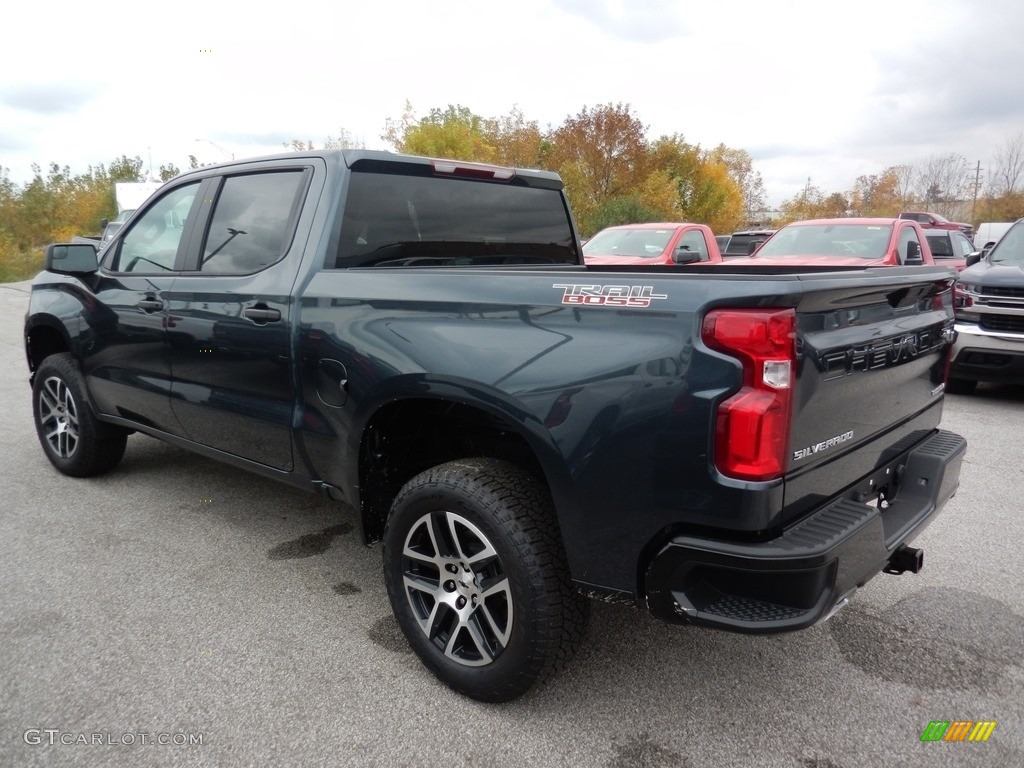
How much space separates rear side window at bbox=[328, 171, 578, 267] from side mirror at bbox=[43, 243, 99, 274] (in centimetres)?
192

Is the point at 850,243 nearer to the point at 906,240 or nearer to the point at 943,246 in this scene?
the point at 906,240

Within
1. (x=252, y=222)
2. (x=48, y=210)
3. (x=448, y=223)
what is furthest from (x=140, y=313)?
(x=48, y=210)

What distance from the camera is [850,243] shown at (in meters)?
9.39

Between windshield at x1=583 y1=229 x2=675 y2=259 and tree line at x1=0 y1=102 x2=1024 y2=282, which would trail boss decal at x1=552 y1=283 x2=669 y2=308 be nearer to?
windshield at x1=583 y1=229 x2=675 y2=259

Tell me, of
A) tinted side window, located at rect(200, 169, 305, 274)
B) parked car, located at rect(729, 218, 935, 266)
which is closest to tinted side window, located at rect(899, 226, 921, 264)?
parked car, located at rect(729, 218, 935, 266)

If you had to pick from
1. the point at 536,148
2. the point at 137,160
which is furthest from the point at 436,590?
the point at 137,160

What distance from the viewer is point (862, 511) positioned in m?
2.25

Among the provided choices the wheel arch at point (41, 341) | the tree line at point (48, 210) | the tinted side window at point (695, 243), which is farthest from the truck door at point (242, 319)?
the tree line at point (48, 210)

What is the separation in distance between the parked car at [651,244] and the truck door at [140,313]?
267 inches

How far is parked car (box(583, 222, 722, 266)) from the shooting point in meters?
10.4

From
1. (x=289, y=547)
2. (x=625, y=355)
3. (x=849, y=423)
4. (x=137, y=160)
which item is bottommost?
(x=289, y=547)

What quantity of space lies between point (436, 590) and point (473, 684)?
1.12 ft

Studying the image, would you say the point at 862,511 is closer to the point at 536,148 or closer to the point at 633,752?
the point at 633,752

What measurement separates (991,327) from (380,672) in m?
6.78
